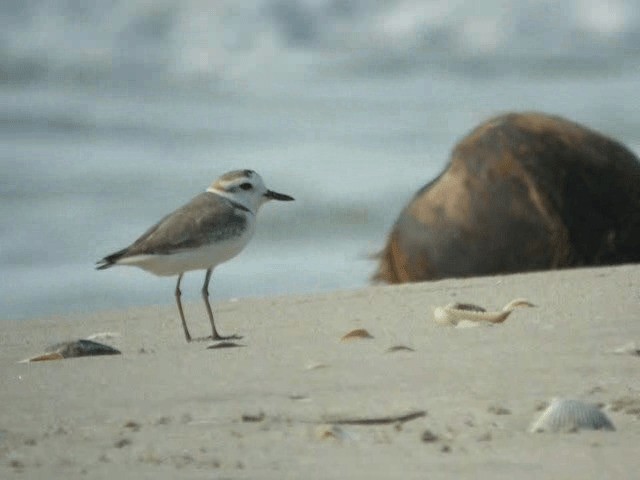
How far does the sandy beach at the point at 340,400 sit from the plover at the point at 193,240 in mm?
476

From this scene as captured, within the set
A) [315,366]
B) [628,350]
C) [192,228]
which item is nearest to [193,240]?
[192,228]

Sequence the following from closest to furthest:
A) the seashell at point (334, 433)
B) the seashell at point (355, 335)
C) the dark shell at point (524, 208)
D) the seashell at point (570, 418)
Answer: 1. the seashell at point (334, 433)
2. the seashell at point (570, 418)
3. the seashell at point (355, 335)
4. the dark shell at point (524, 208)

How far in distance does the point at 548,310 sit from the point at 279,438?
12.6 ft

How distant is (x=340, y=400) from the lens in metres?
5.13

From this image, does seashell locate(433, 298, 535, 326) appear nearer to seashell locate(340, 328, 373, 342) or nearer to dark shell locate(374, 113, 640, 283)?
seashell locate(340, 328, 373, 342)

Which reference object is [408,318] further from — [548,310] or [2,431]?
[2,431]

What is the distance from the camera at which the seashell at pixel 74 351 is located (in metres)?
7.08

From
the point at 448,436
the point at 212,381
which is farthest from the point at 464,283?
the point at 448,436

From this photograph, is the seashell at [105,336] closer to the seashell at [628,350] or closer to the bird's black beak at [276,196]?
the bird's black beak at [276,196]

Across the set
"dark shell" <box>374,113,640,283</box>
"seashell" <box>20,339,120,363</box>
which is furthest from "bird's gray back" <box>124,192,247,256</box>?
"dark shell" <box>374,113,640,283</box>

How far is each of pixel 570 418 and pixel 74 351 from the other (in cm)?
335

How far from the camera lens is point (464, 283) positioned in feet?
34.5

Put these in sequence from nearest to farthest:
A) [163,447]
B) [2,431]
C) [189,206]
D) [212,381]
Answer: [163,447]
[2,431]
[212,381]
[189,206]

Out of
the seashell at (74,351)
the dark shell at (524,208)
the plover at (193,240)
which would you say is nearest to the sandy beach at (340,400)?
the seashell at (74,351)
